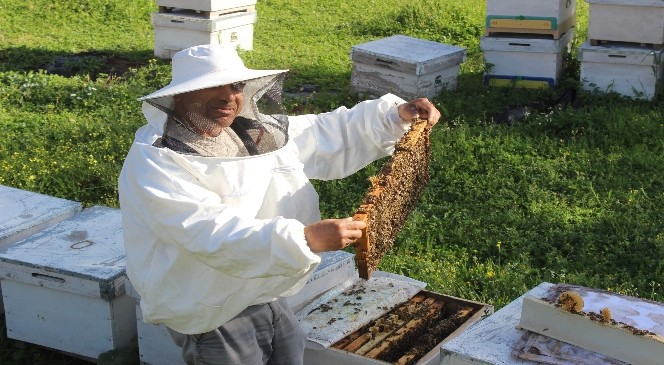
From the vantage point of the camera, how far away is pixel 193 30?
841cm

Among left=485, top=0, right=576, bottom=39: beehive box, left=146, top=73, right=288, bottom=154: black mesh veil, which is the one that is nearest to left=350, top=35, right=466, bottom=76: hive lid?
left=485, top=0, right=576, bottom=39: beehive box

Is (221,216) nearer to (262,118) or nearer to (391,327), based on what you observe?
(262,118)

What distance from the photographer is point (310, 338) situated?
129 inches

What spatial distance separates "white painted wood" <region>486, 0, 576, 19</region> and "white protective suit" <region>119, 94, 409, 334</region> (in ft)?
15.1

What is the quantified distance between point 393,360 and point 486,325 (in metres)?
0.49

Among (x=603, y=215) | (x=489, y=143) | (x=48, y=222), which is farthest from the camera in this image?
(x=489, y=143)

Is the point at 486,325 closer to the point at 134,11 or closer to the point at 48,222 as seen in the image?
the point at 48,222

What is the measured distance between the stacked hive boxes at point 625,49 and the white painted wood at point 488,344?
435cm

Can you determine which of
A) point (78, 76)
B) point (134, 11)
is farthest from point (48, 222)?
point (134, 11)

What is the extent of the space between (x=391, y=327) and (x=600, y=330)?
0.97 m

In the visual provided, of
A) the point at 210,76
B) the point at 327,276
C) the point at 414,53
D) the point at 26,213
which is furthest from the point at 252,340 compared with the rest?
the point at 414,53

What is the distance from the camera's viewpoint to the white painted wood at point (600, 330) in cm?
261

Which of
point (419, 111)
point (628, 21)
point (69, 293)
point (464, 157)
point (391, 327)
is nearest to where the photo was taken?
point (419, 111)

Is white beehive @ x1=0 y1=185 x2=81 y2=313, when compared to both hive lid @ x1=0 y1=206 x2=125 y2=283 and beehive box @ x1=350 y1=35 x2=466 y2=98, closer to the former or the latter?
hive lid @ x1=0 y1=206 x2=125 y2=283
